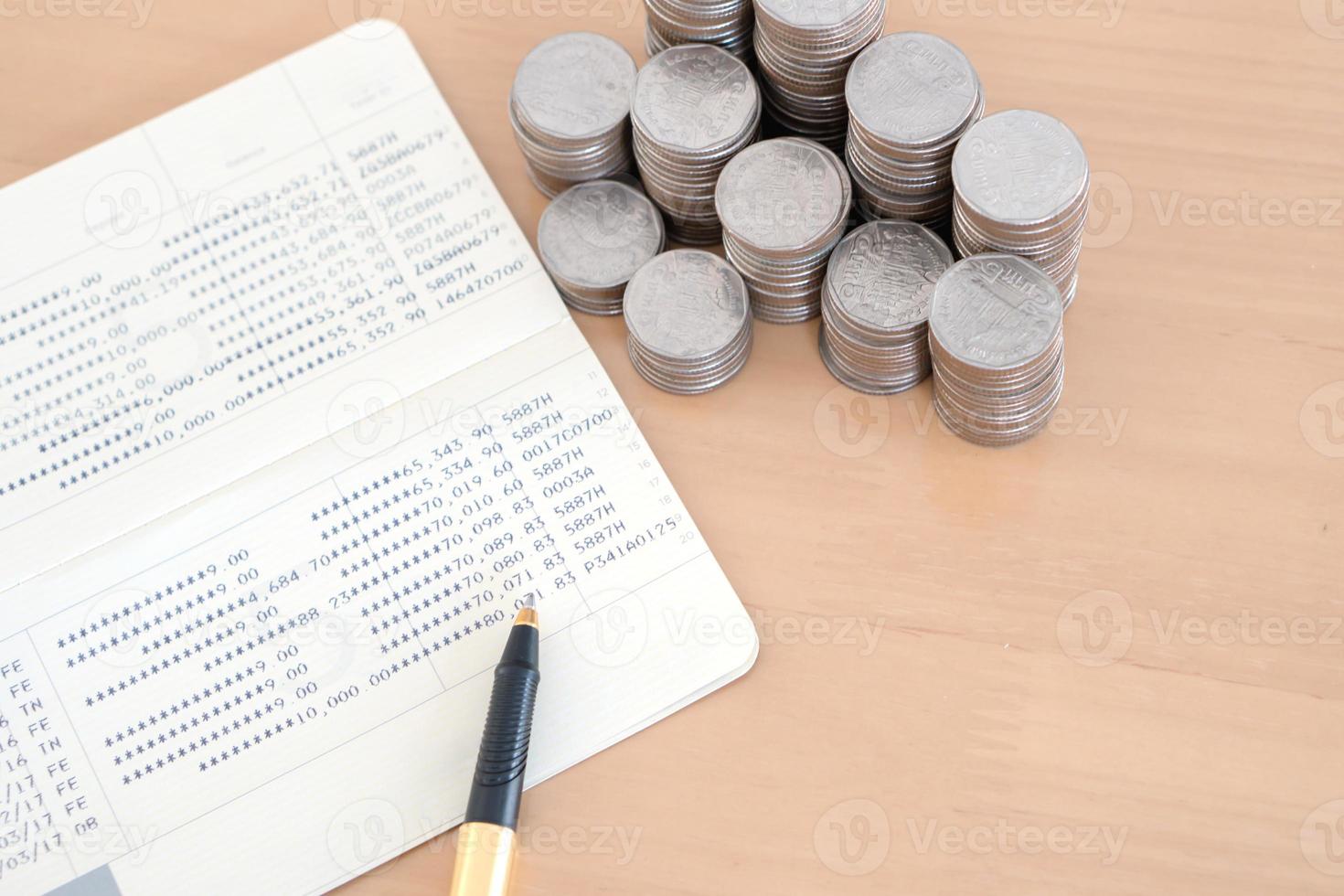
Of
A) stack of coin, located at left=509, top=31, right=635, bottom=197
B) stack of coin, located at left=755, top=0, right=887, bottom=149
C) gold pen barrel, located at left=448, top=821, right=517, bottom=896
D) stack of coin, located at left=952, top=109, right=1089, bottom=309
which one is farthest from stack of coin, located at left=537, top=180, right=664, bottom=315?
gold pen barrel, located at left=448, top=821, right=517, bottom=896

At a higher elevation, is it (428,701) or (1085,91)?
(1085,91)

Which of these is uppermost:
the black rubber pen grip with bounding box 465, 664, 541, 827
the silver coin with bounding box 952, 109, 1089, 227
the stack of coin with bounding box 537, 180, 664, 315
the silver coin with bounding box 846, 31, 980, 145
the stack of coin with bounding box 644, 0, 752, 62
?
the stack of coin with bounding box 644, 0, 752, 62

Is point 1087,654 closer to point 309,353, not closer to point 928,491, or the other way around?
point 928,491

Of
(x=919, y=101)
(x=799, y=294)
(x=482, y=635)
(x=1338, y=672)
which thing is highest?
(x=919, y=101)

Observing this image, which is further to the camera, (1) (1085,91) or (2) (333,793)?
→ (1) (1085,91)

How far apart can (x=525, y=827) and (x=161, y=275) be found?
19.3 inches

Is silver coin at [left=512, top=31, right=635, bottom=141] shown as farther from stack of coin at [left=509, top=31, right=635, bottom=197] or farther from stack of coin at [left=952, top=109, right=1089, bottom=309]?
stack of coin at [left=952, top=109, right=1089, bottom=309]

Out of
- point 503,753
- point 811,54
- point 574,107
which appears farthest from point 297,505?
point 811,54

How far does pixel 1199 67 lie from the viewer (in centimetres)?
84

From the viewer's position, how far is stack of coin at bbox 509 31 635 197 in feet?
2.59

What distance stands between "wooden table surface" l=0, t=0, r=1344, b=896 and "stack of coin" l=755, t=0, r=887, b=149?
0.49 ft

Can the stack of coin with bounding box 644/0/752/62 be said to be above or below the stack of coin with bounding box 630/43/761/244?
above

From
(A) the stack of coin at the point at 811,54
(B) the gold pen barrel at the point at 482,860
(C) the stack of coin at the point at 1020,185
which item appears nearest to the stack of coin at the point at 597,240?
(A) the stack of coin at the point at 811,54

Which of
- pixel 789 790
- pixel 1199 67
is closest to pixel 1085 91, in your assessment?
pixel 1199 67
